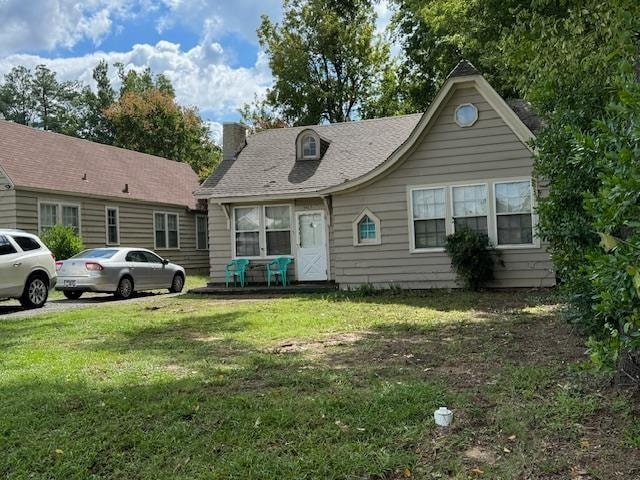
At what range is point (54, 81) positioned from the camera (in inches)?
2270

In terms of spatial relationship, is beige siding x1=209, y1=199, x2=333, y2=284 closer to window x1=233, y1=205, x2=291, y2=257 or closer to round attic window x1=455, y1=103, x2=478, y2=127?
window x1=233, y1=205, x2=291, y2=257

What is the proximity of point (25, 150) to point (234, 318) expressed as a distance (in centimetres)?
1300

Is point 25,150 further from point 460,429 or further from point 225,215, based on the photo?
point 460,429

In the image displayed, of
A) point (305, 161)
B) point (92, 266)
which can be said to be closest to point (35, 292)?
point (92, 266)

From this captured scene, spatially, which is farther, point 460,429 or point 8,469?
point 460,429

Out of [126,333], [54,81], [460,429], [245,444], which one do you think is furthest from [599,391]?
[54,81]

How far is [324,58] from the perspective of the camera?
34.4m

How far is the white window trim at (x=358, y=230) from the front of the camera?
14.2m

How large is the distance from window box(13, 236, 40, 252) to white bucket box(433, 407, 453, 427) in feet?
35.5

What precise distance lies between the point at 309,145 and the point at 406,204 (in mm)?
4855

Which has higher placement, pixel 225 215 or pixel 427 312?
pixel 225 215

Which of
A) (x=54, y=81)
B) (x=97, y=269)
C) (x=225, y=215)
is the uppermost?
A: (x=54, y=81)

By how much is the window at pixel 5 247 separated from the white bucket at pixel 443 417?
10.6 meters

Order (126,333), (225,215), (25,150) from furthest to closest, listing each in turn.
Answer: (25,150), (225,215), (126,333)
